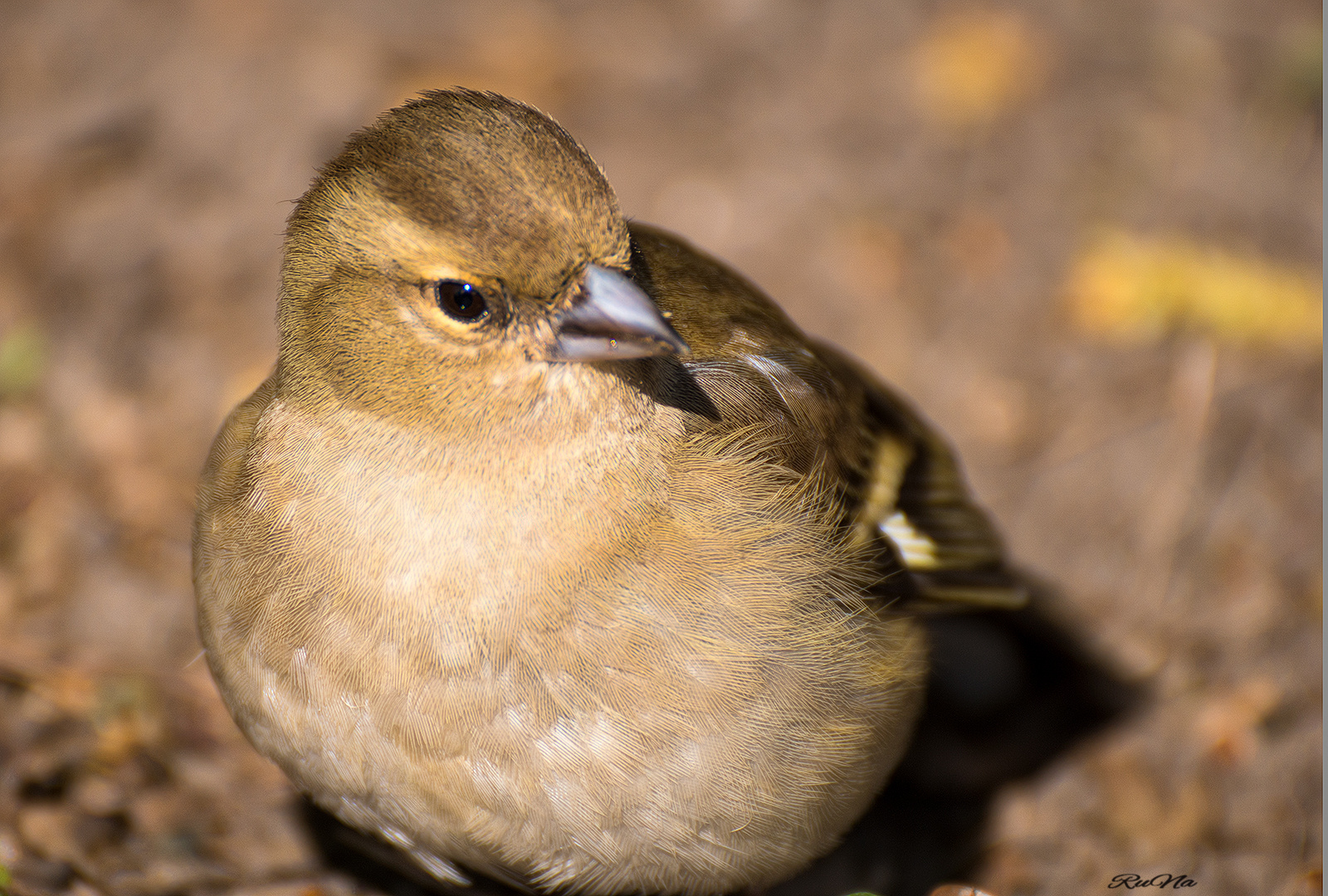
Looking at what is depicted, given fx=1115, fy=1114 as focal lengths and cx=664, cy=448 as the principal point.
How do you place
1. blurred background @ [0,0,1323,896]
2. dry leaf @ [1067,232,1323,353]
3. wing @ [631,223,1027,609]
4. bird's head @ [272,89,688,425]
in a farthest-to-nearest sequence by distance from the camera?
dry leaf @ [1067,232,1323,353] → blurred background @ [0,0,1323,896] → wing @ [631,223,1027,609] → bird's head @ [272,89,688,425]

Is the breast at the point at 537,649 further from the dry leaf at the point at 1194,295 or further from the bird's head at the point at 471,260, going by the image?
the dry leaf at the point at 1194,295

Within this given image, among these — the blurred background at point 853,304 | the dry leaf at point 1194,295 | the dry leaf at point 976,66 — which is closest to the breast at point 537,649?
the blurred background at point 853,304

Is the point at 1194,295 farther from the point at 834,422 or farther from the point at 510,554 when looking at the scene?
the point at 510,554

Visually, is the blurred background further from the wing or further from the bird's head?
the bird's head

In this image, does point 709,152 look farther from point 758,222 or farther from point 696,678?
point 696,678

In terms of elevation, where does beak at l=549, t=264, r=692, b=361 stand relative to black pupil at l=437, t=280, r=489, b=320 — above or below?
below

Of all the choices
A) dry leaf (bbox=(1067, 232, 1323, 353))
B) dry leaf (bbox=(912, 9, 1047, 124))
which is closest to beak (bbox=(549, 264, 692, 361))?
dry leaf (bbox=(1067, 232, 1323, 353))

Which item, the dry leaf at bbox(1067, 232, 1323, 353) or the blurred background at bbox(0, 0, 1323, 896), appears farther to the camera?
the dry leaf at bbox(1067, 232, 1323, 353)
